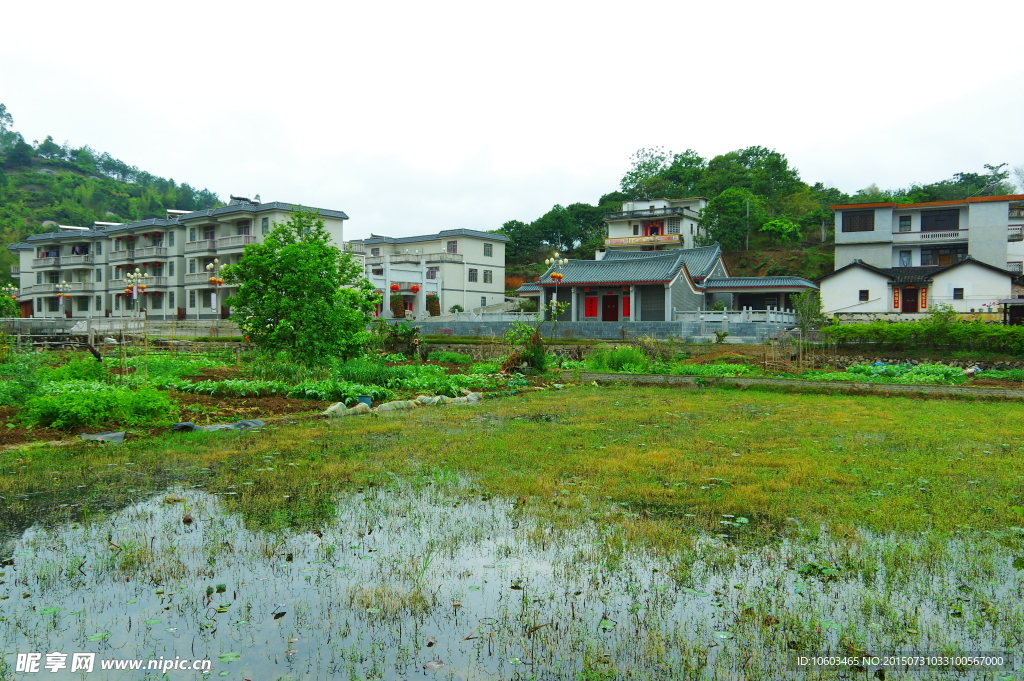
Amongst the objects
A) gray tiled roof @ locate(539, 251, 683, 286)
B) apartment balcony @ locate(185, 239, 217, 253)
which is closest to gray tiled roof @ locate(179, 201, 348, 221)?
apartment balcony @ locate(185, 239, 217, 253)

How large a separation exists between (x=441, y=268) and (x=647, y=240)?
18.3 meters

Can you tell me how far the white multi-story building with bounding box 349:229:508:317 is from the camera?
5009 cm

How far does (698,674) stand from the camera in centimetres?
348

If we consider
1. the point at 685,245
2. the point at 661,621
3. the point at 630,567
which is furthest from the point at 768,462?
the point at 685,245

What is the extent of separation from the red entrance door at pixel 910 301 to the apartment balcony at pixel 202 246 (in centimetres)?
4681

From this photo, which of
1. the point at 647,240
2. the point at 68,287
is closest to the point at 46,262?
the point at 68,287

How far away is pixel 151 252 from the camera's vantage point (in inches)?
2183

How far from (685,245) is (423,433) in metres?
52.2

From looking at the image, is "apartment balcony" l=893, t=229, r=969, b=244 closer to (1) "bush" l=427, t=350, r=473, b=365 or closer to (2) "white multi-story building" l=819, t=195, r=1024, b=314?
(2) "white multi-story building" l=819, t=195, r=1024, b=314

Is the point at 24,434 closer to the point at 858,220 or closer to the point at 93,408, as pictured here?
the point at 93,408

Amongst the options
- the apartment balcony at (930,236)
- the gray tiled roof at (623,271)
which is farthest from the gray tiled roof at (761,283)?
the apartment balcony at (930,236)

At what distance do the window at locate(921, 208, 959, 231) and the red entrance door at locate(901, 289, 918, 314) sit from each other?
24.7 ft

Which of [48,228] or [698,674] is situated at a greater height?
[48,228]

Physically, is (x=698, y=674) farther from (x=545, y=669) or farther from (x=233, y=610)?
(x=233, y=610)
